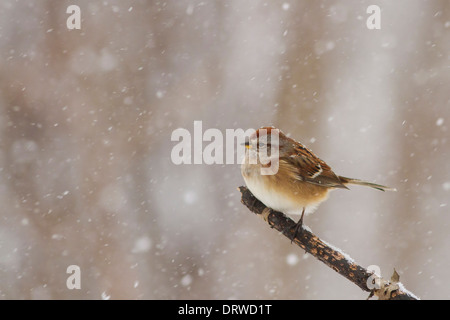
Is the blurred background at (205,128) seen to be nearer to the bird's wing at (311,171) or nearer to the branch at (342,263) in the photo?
the bird's wing at (311,171)

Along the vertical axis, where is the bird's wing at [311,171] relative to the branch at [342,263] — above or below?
above

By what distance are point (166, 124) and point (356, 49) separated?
3334mm

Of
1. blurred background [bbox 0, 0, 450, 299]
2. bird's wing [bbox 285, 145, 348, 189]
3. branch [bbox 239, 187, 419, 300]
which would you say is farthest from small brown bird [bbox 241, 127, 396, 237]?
blurred background [bbox 0, 0, 450, 299]

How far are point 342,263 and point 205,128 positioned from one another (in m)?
4.64

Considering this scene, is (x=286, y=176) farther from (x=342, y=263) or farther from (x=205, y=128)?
(x=205, y=128)

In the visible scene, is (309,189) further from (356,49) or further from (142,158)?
(356,49)

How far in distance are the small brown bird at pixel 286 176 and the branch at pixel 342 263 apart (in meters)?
0.14

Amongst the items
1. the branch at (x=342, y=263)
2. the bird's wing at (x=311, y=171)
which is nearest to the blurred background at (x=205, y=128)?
the bird's wing at (x=311, y=171)

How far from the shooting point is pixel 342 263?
282 cm

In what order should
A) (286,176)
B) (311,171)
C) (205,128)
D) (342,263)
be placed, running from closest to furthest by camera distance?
(342,263)
(286,176)
(311,171)
(205,128)

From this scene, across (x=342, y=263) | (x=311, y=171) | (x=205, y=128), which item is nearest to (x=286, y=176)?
(x=311, y=171)

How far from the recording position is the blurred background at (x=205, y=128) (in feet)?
22.4

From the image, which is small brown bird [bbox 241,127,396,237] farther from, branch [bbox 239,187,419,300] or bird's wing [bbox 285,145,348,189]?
branch [bbox 239,187,419,300]

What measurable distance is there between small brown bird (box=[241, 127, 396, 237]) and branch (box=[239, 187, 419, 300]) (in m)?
0.14
